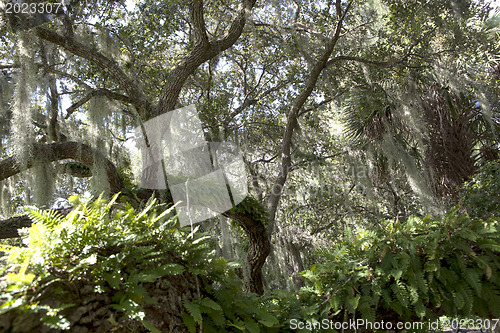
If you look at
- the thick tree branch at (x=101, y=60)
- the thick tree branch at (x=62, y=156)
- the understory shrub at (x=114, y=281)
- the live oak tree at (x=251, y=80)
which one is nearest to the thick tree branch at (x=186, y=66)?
the live oak tree at (x=251, y=80)

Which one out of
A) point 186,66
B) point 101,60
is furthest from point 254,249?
point 101,60

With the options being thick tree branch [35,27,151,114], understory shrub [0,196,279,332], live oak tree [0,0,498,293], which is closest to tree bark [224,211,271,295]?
live oak tree [0,0,498,293]

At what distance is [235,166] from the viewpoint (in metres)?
6.32

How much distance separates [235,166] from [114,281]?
15.5ft

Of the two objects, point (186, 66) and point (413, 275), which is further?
point (186, 66)

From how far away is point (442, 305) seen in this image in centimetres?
218

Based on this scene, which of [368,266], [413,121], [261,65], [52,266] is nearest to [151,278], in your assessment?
[52,266]

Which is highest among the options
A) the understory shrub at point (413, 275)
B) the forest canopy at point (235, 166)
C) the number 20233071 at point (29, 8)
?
the number 20233071 at point (29, 8)

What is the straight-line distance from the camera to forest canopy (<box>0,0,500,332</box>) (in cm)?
183

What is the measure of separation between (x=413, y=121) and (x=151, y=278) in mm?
4413

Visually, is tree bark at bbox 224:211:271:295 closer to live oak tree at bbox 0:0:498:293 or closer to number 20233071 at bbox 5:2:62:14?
live oak tree at bbox 0:0:498:293

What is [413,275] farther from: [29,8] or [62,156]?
[29,8]

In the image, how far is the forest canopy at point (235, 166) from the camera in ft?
6.01

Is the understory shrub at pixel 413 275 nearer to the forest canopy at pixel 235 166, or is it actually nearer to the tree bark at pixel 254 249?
the forest canopy at pixel 235 166
